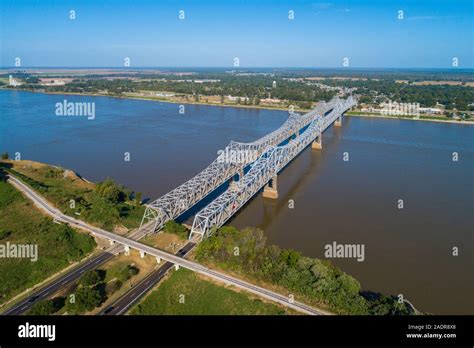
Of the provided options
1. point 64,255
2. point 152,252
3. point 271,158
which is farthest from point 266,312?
point 271,158

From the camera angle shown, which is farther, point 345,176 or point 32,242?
point 345,176

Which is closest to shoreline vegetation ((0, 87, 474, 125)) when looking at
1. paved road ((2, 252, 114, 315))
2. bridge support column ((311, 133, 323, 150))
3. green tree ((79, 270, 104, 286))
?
bridge support column ((311, 133, 323, 150))

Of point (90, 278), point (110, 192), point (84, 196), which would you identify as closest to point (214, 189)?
point (110, 192)

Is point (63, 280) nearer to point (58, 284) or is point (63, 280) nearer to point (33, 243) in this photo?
point (58, 284)

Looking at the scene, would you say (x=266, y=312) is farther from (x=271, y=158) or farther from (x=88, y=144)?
(x=88, y=144)

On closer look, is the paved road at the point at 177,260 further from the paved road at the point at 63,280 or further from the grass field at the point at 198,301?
the paved road at the point at 63,280
